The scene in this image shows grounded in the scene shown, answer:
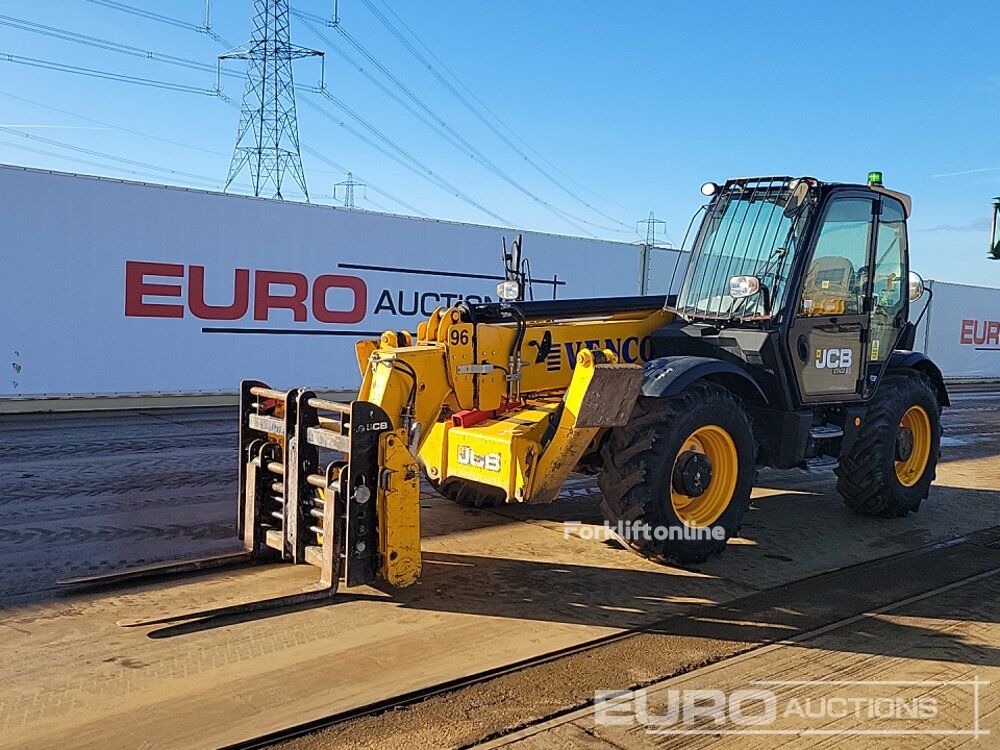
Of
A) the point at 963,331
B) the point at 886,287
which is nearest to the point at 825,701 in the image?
the point at 886,287

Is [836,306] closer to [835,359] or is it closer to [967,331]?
[835,359]

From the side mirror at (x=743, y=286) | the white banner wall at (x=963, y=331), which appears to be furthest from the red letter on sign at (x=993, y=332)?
the side mirror at (x=743, y=286)

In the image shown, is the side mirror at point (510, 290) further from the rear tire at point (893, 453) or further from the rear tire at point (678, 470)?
the rear tire at point (893, 453)

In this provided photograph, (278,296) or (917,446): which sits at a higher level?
(278,296)

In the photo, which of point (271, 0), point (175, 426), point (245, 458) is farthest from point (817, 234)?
point (271, 0)

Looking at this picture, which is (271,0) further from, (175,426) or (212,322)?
(175,426)

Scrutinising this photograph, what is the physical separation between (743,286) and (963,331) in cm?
2264

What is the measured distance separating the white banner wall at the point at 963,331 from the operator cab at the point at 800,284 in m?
18.3

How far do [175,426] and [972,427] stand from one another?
487 inches

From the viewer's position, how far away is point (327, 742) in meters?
3.17

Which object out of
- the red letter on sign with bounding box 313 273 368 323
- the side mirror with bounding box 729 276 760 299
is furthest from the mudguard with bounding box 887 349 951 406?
the red letter on sign with bounding box 313 273 368 323

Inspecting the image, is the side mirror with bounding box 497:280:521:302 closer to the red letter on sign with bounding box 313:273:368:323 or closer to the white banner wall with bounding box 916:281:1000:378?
the red letter on sign with bounding box 313:273:368:323

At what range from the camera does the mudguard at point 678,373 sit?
17.5 feet

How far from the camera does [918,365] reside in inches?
299
